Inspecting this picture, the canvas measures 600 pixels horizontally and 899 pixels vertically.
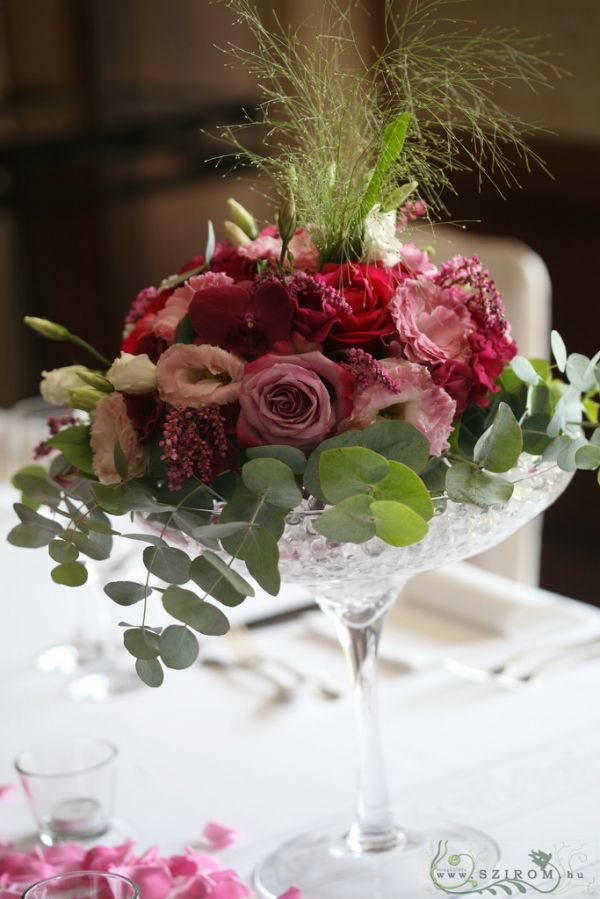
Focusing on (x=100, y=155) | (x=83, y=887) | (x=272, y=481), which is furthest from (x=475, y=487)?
(x=100, y=155)

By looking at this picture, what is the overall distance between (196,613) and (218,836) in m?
0.28

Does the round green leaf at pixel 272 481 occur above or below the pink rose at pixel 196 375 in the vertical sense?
below

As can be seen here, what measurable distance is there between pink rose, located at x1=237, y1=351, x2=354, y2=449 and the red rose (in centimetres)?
3

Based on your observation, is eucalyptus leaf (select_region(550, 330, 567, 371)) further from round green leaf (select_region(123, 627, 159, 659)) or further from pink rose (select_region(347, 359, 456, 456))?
round green leaf (select_region(123, 627, 159, 659))

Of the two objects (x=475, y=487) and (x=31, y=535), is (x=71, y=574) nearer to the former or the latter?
(x=31, y=535)

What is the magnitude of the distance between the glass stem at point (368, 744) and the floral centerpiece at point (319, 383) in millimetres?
142

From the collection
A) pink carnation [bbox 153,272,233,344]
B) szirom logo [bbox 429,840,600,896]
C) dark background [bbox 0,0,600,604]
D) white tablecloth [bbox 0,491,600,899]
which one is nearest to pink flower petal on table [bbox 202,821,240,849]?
white tablecloth [bbox 0,491,600,899]

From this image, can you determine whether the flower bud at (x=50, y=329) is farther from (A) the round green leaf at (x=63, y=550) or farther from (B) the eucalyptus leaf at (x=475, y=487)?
(B) the eucalyptus leaf at (x=475, y=487)

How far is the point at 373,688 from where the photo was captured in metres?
0.90

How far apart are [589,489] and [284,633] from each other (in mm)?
1979

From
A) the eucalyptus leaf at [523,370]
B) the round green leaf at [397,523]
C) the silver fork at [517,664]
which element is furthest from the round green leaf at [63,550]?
the silver fork at [517,664]

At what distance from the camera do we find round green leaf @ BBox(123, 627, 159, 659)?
73 cm

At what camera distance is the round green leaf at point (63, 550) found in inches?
30.8

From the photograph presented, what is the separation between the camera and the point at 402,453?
720 mm
